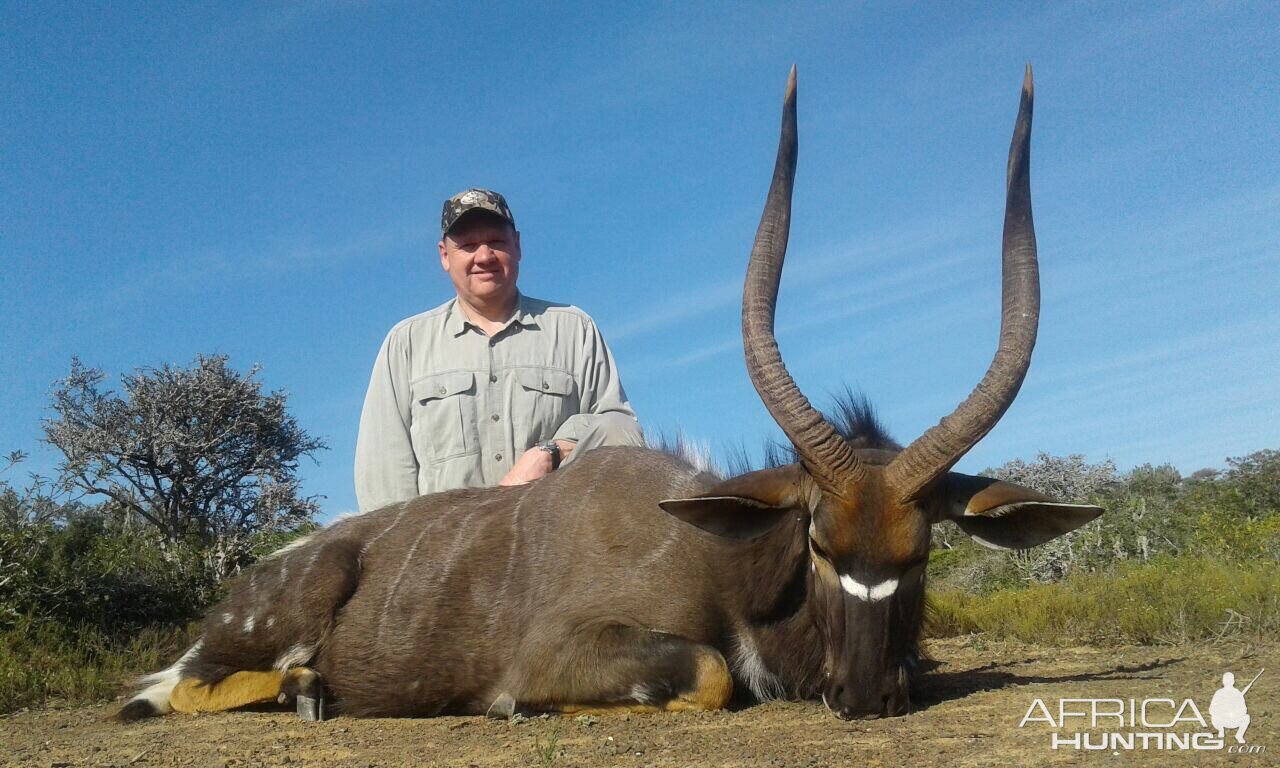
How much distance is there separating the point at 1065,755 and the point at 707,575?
208 centimetres

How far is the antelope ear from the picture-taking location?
4.66m

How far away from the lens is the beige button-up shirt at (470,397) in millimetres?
7762

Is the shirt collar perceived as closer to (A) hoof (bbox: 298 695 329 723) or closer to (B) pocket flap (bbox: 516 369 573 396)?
(B) pocket flap (bbox: 516 369 573 396)

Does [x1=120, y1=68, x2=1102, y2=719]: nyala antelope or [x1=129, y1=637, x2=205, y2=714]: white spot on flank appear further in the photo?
[x1=129, y1=637, x2=205, y2=714]: white spot on flank

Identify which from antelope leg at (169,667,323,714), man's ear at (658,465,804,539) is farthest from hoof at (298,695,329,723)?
man's ear at (658,465,804,539)

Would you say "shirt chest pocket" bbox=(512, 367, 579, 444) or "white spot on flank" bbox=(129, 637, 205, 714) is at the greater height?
"shirt chest pocket" bbox=(512, 367, 579, 444)

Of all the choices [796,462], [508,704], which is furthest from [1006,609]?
[508,704]

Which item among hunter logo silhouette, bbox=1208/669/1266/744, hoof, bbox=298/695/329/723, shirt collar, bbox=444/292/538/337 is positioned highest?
shirt collar, bbox=444/292/538/337

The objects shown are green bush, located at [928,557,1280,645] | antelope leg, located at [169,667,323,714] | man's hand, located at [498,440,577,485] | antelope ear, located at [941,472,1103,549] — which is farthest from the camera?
man's hand, located at [498,440,577,485]

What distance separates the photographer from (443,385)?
307 inches

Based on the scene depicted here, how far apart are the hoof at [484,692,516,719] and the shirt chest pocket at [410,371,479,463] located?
257cm

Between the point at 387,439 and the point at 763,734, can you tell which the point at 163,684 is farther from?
the point at 763,734

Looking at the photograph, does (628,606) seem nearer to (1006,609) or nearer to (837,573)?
(837,573)

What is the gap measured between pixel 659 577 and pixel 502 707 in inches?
39.6
